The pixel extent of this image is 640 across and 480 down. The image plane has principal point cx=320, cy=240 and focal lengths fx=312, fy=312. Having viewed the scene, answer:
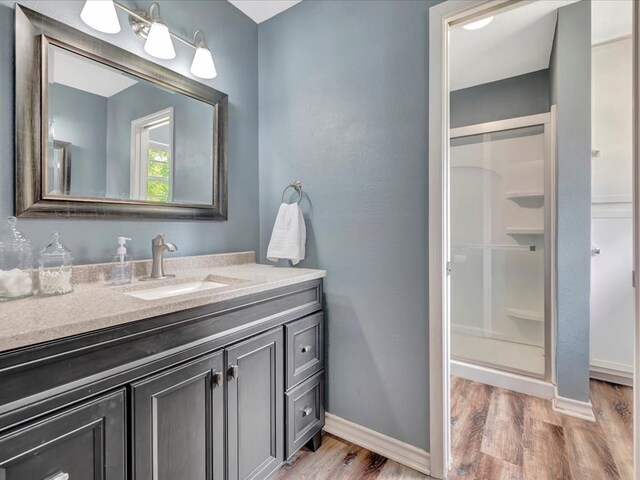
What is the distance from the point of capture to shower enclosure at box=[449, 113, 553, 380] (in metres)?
2.33

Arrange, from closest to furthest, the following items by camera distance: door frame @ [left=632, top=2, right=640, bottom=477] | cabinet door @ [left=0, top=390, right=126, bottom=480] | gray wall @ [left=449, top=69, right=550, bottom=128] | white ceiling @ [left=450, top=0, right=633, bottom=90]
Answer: cabinet door @ [left=0, top=390, right=126, bottom=480]
door frame @ [left=632, top=2, right=640, bottom=477]
white ceiling @ [left=450, top=0, right=633, bottom=90]
gray wall @ [left=449, top=69, right=550, bottom=128]

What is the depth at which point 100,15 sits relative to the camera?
3.96 feet

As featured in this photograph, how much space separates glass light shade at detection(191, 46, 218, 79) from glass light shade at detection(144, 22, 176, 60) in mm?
173

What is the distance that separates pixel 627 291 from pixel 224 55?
10.1 feet

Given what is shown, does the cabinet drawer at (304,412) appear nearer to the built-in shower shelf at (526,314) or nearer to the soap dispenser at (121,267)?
the soap dispenser at (121,267)

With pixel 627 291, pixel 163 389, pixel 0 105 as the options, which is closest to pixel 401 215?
pixel 163 389

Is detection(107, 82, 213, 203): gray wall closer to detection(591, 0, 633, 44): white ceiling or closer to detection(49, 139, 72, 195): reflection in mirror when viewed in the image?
detection(49, 139, 72, 195): reflection in mirror

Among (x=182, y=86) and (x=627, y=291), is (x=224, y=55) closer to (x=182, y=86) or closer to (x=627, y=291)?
(x=182, y=86)

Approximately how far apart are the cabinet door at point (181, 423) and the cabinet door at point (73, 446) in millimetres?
46

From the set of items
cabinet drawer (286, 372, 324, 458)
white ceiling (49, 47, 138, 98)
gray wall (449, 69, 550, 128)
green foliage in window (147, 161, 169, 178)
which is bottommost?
cabinet drawer (286, 372, 324, 458)

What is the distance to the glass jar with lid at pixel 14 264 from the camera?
3.17 ft

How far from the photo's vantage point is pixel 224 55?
179 cm

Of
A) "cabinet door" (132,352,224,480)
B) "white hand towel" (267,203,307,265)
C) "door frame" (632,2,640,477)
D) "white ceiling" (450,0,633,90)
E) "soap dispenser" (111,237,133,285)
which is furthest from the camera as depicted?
"white ceiling" (450,0,633,90)

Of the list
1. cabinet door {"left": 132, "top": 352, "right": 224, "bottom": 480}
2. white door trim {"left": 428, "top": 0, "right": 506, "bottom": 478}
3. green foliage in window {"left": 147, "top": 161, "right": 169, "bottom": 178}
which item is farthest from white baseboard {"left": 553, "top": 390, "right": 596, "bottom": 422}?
green foliage in window {"left": 147, "top": 161, "right": 169, "bottom": 178}
